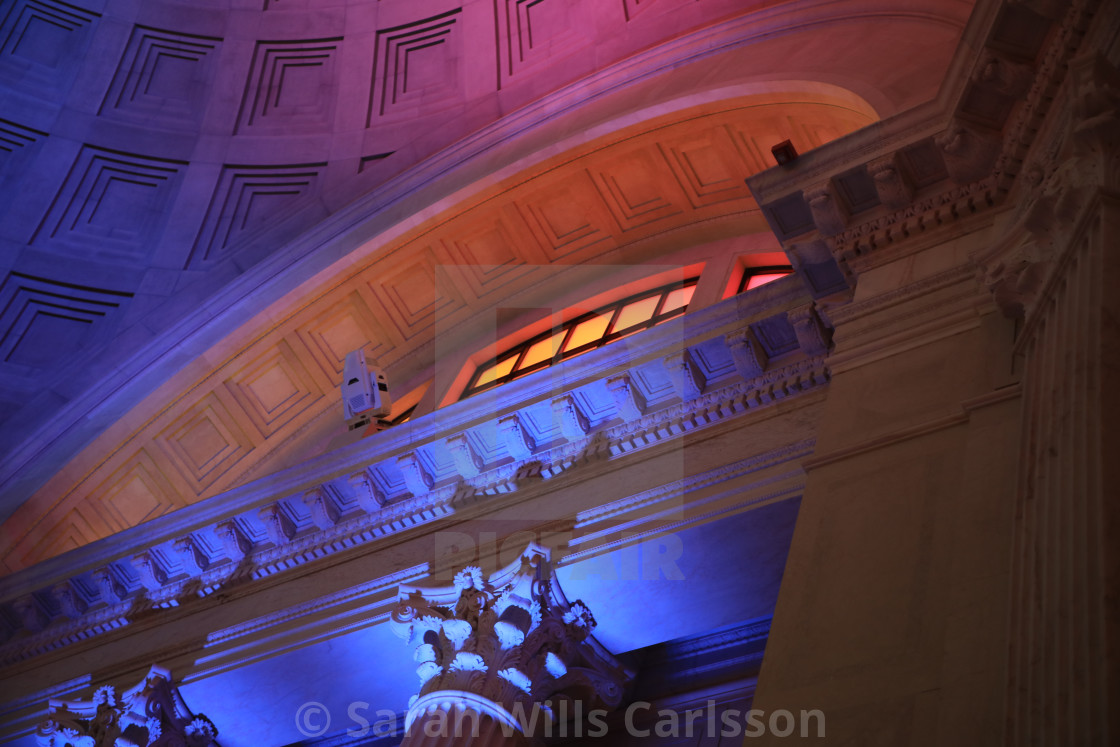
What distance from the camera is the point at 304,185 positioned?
46.4 ft

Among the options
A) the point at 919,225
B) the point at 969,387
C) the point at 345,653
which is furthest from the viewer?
the point at 345,653

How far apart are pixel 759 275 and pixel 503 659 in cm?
503

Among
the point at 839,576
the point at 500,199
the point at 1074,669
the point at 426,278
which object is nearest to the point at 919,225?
the point at 839,576

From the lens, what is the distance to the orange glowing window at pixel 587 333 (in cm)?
1102

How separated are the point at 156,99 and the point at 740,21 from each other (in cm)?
842

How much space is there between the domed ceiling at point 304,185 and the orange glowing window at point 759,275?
68 cm

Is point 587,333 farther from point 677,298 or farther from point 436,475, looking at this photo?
point 436,475

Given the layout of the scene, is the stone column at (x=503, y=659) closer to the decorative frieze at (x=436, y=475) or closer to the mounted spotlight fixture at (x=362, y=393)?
the decorative frieze at (x=436, y=475)

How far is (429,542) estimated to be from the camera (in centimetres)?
885

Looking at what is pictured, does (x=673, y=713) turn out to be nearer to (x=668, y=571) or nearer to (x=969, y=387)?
(x=668, y=571)

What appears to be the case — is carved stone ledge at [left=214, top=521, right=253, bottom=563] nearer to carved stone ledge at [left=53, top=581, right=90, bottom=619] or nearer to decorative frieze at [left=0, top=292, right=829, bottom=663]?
decorative frieze at [left=0, top=292, right=829, bottom=663]

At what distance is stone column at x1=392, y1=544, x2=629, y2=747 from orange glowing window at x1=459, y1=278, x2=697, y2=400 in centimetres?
361

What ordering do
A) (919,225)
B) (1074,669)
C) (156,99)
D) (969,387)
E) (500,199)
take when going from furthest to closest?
(156,99)
(500,199)
(919,225)
(969,387)
(1074,669)

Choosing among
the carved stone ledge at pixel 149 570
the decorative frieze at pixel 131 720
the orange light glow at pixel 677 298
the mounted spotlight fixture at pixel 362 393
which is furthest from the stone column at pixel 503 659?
the orange light glow at pixel 677 298
